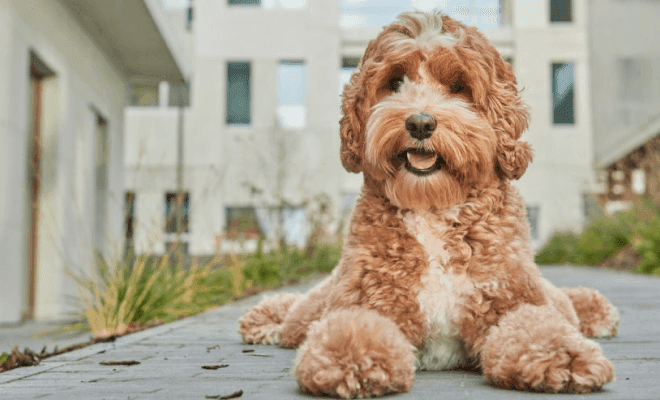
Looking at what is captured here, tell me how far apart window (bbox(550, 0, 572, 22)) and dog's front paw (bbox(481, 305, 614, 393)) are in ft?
73.3

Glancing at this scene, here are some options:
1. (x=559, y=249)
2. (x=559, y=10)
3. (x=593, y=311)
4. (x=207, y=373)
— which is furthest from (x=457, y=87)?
(x=559, y=10)

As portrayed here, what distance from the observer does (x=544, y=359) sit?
220 centimetres

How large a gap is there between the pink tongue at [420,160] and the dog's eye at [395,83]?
29 centimetres

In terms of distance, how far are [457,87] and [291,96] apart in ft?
62.6

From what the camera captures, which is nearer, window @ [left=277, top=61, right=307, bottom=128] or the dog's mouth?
the dog's mouth

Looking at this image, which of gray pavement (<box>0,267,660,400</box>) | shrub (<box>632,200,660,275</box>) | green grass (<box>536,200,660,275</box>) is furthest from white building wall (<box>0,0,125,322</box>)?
shrub (<box>632,200,660,275</box>)

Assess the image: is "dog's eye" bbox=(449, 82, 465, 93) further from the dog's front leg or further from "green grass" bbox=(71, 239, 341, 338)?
"green grass" bbox=(71, 239, 341, 338)

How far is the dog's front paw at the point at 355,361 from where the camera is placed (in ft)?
7.07

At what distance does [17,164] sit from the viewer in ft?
23.2

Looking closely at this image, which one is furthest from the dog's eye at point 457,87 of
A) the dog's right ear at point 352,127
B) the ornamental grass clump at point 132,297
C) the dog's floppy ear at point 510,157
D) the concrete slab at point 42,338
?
the concrete slab at point 42,338

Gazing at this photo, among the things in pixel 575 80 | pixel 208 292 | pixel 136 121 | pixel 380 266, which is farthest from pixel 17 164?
pixel 575 80

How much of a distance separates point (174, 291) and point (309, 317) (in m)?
2.52

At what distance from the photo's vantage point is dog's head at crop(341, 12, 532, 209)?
247 centimetres

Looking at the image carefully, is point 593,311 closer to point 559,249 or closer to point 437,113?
point 437,113
